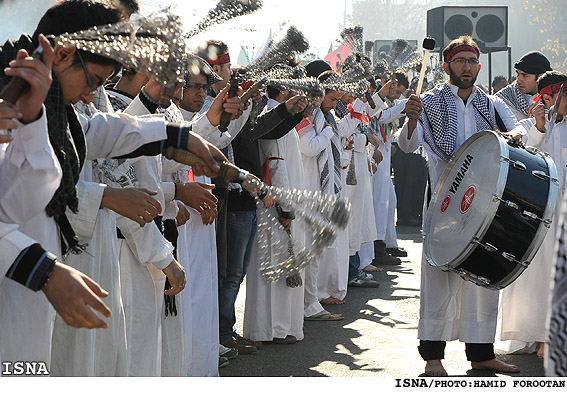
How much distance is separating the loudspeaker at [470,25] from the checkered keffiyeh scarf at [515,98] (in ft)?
20.1

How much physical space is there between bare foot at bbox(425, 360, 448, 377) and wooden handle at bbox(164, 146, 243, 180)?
3.34 meters

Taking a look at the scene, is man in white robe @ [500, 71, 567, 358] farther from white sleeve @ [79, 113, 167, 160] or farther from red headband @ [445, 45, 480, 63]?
white sleeve @ [79, 113, 167, 160]

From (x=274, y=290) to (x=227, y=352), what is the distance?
2.35 ft

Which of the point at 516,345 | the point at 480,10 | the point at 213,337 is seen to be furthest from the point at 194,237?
the point at 480,10

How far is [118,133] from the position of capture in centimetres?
327

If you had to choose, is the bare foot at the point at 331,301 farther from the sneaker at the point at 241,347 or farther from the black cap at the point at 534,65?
the black cap at the point at 534,65

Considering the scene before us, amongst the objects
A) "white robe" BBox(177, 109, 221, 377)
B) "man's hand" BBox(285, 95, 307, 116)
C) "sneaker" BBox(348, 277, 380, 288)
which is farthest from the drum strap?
"sneaker" BBox(348, 277, 380, 288)

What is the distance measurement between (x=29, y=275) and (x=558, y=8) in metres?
59.1

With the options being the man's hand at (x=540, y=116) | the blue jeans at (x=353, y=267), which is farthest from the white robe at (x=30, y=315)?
the blue jeans at (x=353, y=267)

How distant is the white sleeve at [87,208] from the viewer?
329 centimetres

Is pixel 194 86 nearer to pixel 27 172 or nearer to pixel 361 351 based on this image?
pixel 361 351

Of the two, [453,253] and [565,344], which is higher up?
[565,344]

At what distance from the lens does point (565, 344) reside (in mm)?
1621

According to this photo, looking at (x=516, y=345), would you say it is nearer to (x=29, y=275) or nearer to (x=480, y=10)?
(x=29, y=275)
